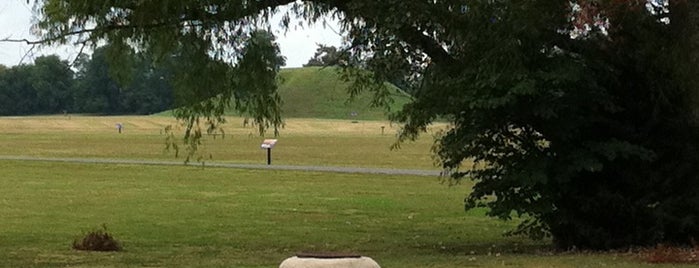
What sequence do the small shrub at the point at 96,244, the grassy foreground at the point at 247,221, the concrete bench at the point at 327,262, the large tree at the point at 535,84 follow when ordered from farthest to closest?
the small shrub at the point at 96,244 < the grassy foreground at the point at 247,221 < the large tree at the point at 535,84 < the concrete bench at the point at 327,262

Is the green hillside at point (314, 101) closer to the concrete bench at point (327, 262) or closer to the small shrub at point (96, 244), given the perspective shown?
the small shrub at point (96, 244)

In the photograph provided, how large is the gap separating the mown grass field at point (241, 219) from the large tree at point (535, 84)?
131 centimetres

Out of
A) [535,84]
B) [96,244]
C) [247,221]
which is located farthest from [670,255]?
[247,221]

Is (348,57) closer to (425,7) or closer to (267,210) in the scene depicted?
(425,7)

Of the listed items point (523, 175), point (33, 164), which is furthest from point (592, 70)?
point (33, 164)

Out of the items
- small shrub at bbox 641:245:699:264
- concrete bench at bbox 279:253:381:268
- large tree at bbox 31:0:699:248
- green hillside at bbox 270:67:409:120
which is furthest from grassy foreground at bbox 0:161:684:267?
green hillside at bbox 270:67:409:120

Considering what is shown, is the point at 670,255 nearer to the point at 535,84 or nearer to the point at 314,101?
the point at 535,84

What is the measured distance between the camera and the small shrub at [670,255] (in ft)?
49.6

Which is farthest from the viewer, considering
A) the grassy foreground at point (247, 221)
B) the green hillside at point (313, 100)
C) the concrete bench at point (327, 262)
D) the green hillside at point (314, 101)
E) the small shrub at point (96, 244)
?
the green hillside at point (313, 100)

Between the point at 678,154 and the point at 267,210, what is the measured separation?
13.4m

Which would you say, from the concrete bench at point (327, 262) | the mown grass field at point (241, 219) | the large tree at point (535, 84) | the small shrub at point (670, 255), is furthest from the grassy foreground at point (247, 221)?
the concrete bench at point (327, 262)

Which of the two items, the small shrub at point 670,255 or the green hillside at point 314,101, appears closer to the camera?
the small shrub at point 670,255

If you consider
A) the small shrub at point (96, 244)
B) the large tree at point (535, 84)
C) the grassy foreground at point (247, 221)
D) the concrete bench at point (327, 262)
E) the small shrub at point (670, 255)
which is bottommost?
the grassy foreground at point (247, 221)

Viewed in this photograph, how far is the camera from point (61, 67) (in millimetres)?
22016
